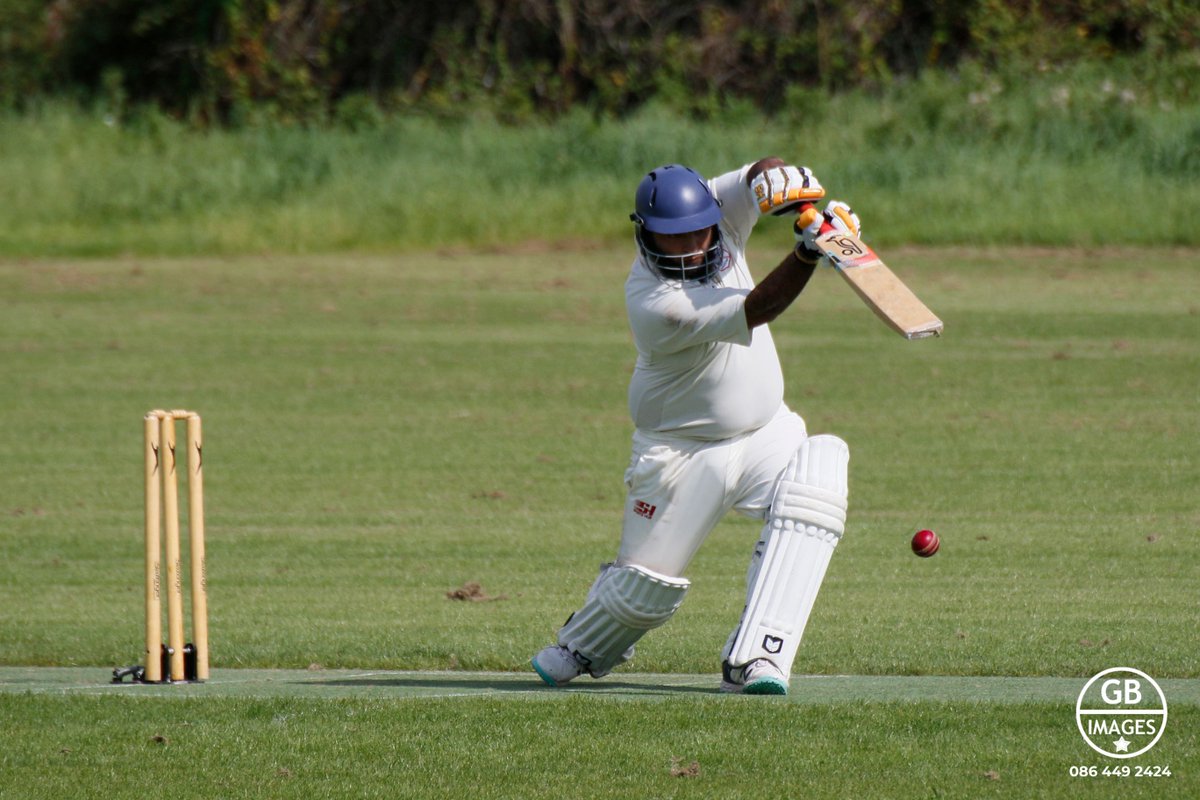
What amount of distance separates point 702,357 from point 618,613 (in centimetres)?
97

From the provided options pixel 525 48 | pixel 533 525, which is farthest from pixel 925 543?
pixel 525 48

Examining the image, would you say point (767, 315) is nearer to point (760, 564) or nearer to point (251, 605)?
point (760, 564)

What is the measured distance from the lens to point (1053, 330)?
757 inches

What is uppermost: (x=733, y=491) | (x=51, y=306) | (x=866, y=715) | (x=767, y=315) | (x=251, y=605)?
(x=767, y=315)

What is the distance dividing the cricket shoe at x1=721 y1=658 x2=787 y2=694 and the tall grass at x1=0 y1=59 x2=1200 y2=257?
1772 centimetres

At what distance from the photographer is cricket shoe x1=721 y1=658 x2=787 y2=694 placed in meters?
6.42

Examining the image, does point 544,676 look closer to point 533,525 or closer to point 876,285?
point 876,285

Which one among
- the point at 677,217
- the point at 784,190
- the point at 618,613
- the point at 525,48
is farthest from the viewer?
the point at 525,48

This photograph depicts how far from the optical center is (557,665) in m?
7.00

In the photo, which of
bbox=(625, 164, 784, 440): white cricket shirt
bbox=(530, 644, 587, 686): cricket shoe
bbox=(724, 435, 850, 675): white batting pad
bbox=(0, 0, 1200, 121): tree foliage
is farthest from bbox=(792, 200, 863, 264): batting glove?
bbox=(0, 0, 1200, 121): tree foliage

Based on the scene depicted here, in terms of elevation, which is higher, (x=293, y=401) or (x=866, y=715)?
(x=866, y=715)

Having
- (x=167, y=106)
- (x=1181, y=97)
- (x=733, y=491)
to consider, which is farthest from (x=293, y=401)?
(x=167, y=106)

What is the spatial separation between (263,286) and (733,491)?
55.5ft

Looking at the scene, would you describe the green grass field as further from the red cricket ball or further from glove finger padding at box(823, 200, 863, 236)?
glove finger padding at box(823, 200, 863, 236)
